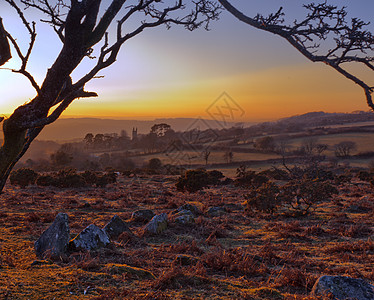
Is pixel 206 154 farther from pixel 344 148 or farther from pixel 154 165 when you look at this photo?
pixel 344 148

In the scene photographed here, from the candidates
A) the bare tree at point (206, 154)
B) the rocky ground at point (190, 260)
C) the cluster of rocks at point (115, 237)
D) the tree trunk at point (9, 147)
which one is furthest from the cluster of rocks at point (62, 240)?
the bare tree at point (206, 154)

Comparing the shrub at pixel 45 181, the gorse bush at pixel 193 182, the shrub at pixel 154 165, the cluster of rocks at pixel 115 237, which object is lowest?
the shrub at pixel 154 165

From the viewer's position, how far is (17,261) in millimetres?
5812

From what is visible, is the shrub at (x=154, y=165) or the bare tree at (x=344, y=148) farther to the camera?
the bare tree at (x=344, y=148)

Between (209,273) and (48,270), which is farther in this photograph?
(209,273)

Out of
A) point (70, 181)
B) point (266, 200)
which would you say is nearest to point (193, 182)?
point (266, 200)

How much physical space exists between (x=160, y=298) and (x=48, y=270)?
235 cm

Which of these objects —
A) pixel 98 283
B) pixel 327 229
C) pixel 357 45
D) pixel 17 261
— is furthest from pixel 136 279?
pixel 327 229

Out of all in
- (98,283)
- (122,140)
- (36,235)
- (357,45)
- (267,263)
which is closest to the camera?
(357,45)

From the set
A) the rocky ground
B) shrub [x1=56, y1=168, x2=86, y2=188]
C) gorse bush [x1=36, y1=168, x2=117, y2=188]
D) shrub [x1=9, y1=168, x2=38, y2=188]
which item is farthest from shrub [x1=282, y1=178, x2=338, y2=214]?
shrub [x1=9, y1=168, x2=38, y2=188]

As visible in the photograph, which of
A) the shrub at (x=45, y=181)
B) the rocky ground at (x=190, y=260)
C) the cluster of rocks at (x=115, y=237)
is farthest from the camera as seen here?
the shrub at (x=45, y=181)

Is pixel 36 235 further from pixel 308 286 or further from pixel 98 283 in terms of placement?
pixel 308 286

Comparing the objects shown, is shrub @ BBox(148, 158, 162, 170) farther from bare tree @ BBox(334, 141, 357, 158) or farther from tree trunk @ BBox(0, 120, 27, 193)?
tree trunk @ BBox(0, 120, 27, 193)

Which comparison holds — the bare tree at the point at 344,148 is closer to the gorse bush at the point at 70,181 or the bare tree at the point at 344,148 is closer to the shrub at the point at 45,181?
the gorse bush at the point at 70,181
